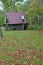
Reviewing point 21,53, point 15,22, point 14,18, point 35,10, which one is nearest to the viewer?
point 21,53

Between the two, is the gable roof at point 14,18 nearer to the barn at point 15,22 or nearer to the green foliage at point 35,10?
the barn at point 15,22

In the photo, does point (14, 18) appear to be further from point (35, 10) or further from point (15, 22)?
point (35, 10)

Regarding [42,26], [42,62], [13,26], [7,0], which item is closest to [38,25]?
[42,26]

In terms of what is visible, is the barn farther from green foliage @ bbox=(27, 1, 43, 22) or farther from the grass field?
the grass field

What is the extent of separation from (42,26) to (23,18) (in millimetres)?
3827

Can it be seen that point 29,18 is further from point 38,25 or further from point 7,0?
point 7,0

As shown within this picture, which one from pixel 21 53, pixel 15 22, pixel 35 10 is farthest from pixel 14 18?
pixel 21 53

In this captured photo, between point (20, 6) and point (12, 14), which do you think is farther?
point (20, 6)

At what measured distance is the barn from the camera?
4070cm

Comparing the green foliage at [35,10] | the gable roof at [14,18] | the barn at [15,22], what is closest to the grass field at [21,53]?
the green foliage at [35,10]

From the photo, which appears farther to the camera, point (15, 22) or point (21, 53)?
point (15, 22)

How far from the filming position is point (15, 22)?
41125 millimetres

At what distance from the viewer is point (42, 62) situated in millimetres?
7172

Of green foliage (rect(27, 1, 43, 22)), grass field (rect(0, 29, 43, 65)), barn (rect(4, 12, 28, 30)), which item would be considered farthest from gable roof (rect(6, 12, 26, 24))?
grass field (rect(0, 29, 43, 65))
